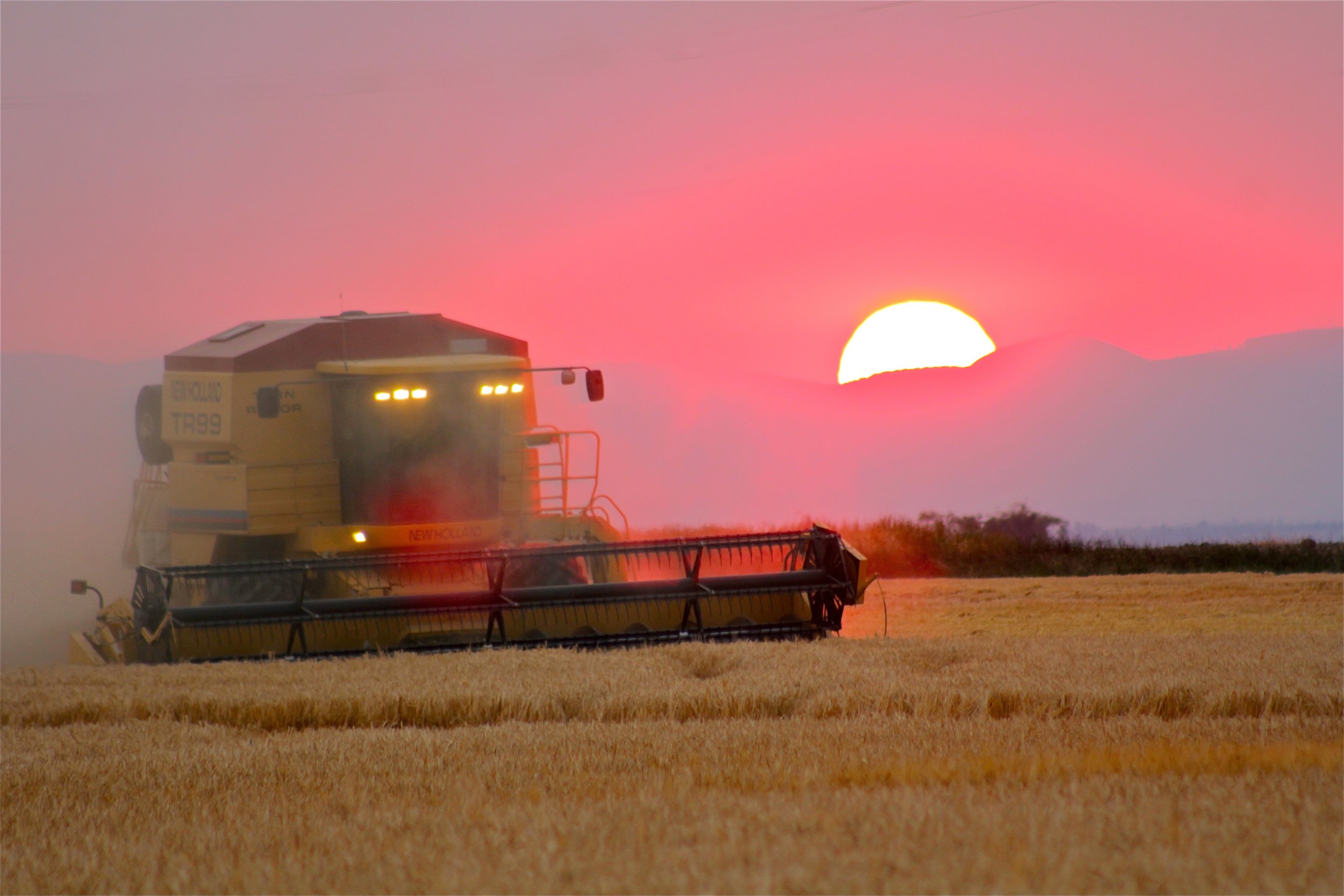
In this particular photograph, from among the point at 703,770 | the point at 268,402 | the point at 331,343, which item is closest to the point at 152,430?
the point at 331,343

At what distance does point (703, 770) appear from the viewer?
12.9ft

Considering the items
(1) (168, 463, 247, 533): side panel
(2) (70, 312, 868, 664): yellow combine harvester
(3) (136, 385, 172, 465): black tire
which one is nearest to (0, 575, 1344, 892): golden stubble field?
(2) (70, 312, 868, 664): yellow combine harvester

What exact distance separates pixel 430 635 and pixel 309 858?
6.34 metres

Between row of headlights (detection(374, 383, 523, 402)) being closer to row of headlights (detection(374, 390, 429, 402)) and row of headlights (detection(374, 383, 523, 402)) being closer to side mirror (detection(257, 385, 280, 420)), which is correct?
row of headlights (detection(374, 390, 429, 402))

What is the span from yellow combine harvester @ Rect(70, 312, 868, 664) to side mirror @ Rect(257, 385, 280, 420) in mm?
16

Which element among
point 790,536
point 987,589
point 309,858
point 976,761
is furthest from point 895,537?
point 309,858

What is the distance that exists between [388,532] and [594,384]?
87.9 inches

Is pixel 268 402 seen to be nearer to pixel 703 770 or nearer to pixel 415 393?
pixel 415 393

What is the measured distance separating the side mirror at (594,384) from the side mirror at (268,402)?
261 centimetres

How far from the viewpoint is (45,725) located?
20.4 ft

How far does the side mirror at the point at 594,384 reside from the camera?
1020 centimetres

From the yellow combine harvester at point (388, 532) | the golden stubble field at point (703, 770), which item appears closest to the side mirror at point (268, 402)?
the yellow combine harvester at point (388, 532)

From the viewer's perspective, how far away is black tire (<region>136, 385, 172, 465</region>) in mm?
11953

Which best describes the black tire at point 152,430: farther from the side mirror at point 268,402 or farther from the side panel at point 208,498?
the side mirror at point 268,402
